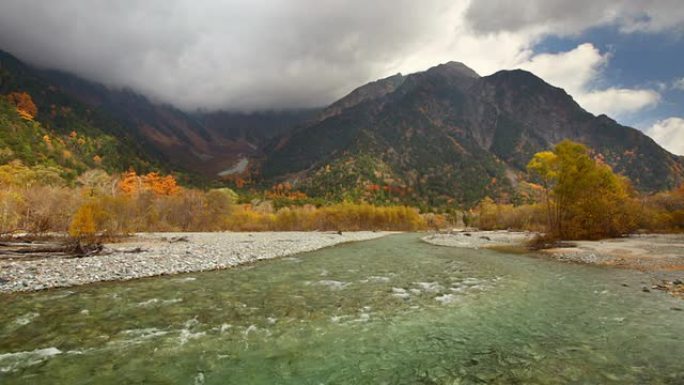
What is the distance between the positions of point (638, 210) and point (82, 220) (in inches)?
3289

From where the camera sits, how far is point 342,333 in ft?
40.7

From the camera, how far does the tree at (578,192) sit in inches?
1859

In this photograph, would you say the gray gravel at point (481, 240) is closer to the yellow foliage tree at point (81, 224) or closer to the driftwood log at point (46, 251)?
the driftwood log at point (46, 251)

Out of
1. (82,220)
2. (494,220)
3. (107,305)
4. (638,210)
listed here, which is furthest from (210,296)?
(494,220)

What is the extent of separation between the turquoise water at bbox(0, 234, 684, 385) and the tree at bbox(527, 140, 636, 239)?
1175 inches

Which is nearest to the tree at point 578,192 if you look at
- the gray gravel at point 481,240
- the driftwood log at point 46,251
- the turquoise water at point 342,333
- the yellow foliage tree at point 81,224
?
the gray gravel at point 481,240

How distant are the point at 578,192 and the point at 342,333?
4852 centimetres

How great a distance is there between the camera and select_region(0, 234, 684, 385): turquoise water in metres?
9.02

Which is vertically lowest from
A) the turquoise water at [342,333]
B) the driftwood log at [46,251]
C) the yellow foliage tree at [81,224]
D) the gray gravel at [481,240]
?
the gray gravel at [481,240]

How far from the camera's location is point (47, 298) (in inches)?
667

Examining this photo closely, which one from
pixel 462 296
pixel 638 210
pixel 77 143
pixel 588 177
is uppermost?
pixel 77 143

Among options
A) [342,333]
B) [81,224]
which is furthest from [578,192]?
[81,224]

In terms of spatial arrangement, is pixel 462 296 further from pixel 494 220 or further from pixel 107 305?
pixel 494 220

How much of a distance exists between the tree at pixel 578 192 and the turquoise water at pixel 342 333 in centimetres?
2984
